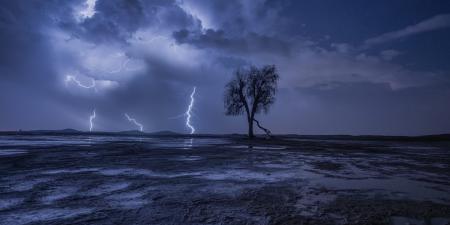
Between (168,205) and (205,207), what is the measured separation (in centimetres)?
50

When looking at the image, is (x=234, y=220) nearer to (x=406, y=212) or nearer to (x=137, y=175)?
(x=406, y=212)

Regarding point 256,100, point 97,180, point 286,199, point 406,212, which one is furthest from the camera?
point 256,100

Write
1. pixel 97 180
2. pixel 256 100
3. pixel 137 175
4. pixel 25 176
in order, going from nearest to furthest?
pixel 97 180, pixel 25 176, pixel 137 175, pixel 256 100

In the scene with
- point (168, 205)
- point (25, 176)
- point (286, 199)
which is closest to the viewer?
point (168, 205)

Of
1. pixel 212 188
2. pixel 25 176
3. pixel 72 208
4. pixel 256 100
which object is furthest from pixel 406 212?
pixel 256 100

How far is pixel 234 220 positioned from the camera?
3182 millimetres

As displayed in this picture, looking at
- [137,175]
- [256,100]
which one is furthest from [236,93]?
[137,175]

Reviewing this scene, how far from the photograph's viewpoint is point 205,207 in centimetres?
374

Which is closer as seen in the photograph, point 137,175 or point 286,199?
point 286,199

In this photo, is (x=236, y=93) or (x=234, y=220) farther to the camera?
(x=236, y=93)

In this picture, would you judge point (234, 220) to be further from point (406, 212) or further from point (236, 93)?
point (236, 93)

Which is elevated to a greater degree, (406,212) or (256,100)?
(256,100)

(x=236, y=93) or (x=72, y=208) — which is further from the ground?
(x=236, y=93)

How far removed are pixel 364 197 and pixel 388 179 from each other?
90.3 inches
